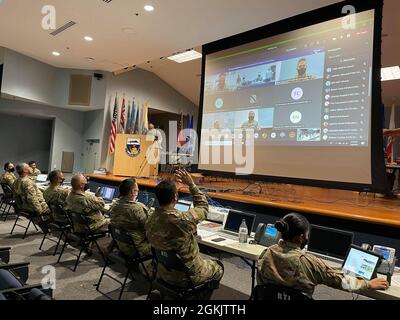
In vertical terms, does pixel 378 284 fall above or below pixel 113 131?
below

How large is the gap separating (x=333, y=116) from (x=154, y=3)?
11.1ft

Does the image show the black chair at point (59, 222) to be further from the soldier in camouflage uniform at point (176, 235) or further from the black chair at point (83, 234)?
the soldier in camouflage uniform at point (176, 235)

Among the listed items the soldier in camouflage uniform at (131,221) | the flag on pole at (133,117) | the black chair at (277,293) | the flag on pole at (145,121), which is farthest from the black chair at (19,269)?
the flag on pole at (133,117)

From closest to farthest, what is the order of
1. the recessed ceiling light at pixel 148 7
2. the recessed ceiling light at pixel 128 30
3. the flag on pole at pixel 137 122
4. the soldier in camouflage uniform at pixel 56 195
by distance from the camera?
1. the soldier in camouflage uniform at pixel 56 195
2. the recessed ceiling light at pixel 148 7
3. the recessed ceiling light at pixel 128 30
4. the flag on pole at pixel 137 122

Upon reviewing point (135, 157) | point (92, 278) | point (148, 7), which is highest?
point (148, 7)

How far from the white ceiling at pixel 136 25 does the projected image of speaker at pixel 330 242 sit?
11.5ft

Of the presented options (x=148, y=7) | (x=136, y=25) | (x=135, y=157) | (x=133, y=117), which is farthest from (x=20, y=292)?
(x=133, y=117)

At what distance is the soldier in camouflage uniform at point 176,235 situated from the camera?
7.53 ft

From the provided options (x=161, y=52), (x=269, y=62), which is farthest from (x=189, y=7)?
(x=161, y=52)

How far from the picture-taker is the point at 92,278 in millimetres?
3576

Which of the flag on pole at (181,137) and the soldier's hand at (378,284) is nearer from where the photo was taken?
the soldier's hand at (378,284)

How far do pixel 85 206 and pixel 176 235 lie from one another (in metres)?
2.08

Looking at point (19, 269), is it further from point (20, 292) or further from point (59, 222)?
point (59, 222)

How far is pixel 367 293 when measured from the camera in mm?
1956
